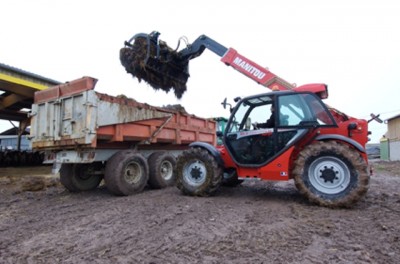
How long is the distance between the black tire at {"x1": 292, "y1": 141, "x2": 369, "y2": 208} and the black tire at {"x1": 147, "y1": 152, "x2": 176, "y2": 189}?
354cm

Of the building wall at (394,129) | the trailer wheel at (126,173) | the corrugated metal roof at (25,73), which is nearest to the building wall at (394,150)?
the building wall at (394,129)

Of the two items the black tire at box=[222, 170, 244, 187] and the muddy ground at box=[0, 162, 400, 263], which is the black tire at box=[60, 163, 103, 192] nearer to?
the muddy ground at box=[0, 162, 400, 263]

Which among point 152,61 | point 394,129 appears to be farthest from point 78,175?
point 394,129

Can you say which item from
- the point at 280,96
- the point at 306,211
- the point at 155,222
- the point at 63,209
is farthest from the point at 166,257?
the point at 280,96

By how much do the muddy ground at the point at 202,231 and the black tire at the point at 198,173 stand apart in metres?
0.25

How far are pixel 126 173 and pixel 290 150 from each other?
11.4ft

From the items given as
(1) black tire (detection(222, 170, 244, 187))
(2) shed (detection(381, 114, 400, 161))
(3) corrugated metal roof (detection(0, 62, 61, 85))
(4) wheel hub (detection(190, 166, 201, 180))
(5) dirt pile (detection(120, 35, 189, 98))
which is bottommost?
(1) black tire (detection(222, 170, 244, 187))

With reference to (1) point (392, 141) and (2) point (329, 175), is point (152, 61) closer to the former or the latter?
(2) point (329, 175)

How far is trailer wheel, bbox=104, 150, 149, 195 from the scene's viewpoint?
593 cm

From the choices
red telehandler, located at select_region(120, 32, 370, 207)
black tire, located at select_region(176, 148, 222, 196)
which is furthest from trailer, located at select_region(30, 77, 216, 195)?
red telehandler, located at select_region(120, 32, 370, 207)

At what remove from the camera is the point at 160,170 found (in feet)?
23.8

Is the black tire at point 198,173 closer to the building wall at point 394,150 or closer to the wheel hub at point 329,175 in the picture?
the wheel hub at point 329,175

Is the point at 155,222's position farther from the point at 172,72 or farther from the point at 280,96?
the point at 172,72

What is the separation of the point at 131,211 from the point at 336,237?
297cm
